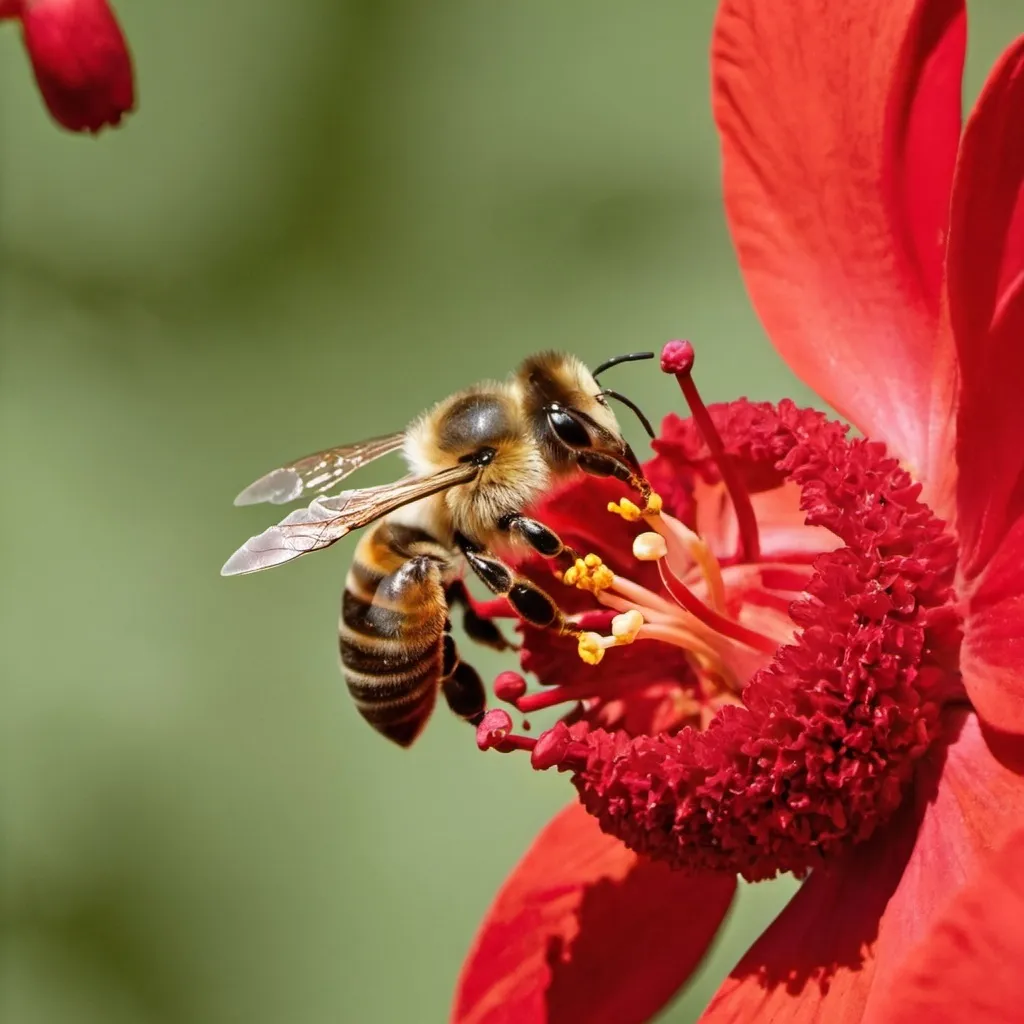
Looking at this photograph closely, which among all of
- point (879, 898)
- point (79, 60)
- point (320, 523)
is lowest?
point (879, 898)

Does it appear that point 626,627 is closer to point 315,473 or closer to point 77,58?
point 315,473

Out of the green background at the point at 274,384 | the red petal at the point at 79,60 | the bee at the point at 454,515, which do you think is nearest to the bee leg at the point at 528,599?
the bee at the point at 454,515

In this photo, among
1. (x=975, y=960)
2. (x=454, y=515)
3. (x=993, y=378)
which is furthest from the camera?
(x=454, y=515)

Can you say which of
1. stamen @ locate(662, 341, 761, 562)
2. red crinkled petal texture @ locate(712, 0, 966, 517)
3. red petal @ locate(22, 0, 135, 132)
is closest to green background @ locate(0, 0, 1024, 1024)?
A: red crinkled petal texture @ locate(712, 0, 966, 517)

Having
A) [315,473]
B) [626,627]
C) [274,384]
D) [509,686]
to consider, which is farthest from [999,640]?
[274,384]

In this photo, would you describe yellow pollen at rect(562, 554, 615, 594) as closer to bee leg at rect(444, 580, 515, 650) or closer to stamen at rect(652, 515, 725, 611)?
stamen at rect(652, 515, 725, 611)

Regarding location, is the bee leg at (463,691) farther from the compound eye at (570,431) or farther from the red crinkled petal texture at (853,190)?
the red crinkled petal texture at (853,190)

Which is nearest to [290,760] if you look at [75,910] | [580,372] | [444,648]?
[75,910]
